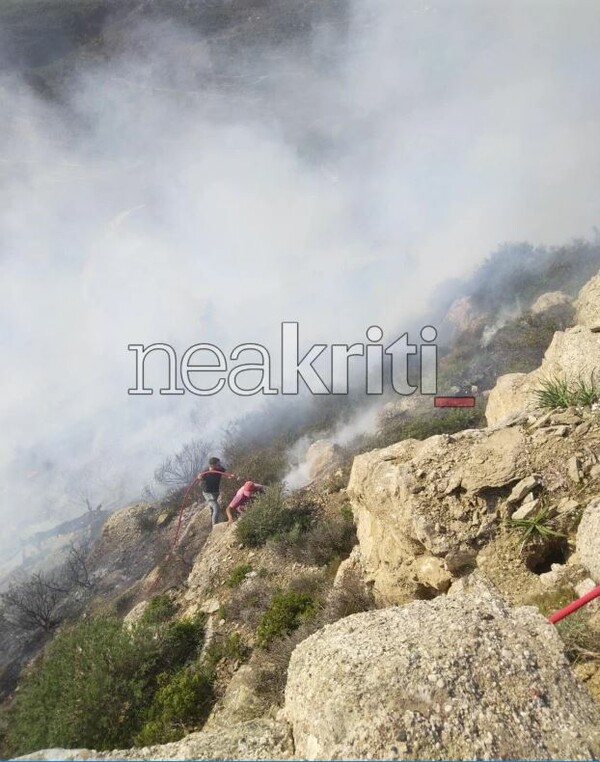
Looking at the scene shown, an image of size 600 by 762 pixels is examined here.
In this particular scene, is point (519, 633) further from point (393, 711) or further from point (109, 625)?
point (109, 625)

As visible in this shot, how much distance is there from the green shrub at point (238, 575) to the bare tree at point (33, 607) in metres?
7.57

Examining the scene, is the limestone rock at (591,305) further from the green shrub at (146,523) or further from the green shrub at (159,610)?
the green shrub at (146,523)

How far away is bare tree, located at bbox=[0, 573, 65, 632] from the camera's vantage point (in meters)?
12.0

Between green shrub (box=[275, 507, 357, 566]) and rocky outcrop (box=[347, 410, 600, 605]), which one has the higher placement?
rocky outcrop (box=[347, 410, 600, 605])

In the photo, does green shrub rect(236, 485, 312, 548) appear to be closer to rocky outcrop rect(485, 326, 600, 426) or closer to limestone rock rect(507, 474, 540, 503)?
rocky outcrop rect(485, 326, 600, 426)

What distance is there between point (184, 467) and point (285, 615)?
605 inches

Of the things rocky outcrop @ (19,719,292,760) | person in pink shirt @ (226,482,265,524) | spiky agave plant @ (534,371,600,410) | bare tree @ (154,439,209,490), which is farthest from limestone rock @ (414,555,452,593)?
bare tree @ (154,439,209,490)

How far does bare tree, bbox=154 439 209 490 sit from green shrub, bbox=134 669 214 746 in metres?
13.6

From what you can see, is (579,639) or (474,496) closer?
(579,639)

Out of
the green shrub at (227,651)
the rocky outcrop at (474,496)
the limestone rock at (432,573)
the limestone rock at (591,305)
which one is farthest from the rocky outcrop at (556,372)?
the green shrub at (227,651)

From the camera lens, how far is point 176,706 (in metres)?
5.16

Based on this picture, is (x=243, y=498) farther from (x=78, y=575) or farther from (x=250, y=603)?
(x=78, y=575)

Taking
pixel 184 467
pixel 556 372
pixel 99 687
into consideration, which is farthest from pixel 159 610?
pixel 184 467

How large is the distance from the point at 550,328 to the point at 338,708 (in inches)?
696
